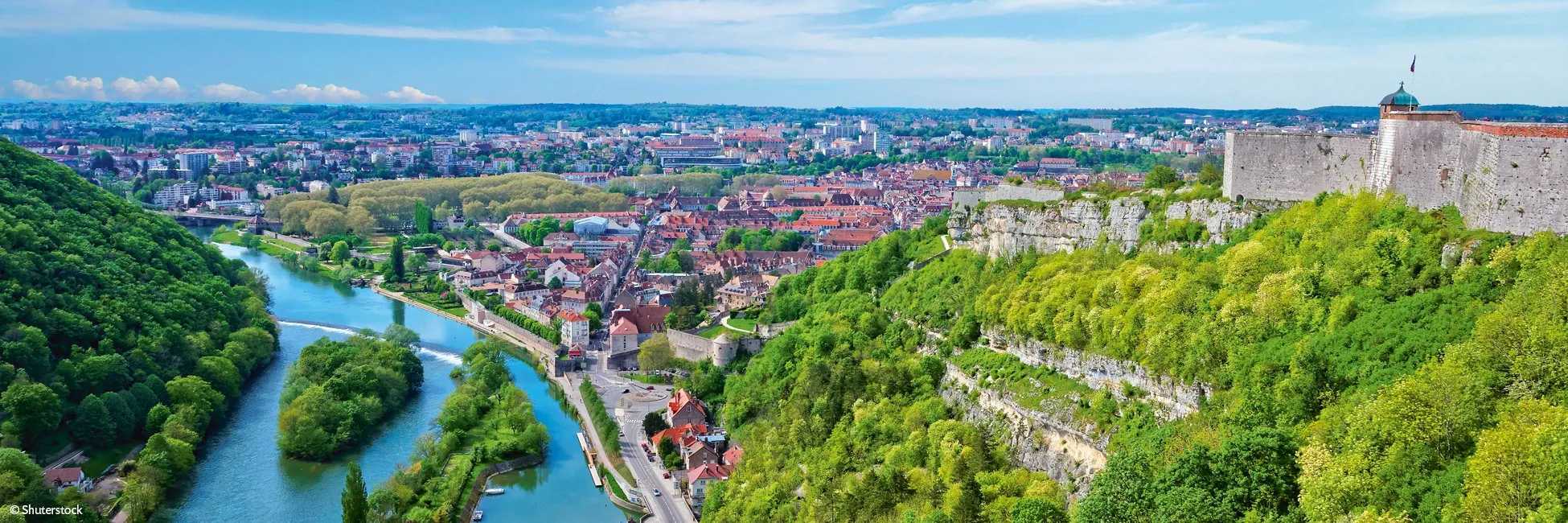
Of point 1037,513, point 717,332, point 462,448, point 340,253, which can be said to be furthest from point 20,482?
point 340,253

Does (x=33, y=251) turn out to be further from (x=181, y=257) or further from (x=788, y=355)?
(x=788, y=355)

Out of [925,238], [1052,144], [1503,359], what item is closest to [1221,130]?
[1052,144]

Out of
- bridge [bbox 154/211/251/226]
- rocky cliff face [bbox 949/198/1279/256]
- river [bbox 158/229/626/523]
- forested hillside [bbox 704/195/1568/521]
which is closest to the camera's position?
forested hillside [bbox 704/195/1568/521]

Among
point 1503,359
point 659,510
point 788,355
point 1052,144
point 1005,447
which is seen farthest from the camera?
point 1052,144

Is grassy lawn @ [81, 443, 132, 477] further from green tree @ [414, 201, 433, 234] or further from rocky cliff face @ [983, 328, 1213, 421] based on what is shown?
green tree @ [414, 201, 433, 234]

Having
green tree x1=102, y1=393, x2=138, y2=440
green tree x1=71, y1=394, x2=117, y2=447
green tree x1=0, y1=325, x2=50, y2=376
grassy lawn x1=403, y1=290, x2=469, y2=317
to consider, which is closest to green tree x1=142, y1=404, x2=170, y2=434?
green tree x1=102, y1=393, x2=138, y2=440

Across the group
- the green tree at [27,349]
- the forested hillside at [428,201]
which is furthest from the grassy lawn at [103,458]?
the forested hillside at [428,201]
